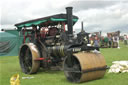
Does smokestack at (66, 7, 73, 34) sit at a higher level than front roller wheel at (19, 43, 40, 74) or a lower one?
higher

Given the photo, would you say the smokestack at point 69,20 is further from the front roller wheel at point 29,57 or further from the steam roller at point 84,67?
the front roller wheel at point 29,57

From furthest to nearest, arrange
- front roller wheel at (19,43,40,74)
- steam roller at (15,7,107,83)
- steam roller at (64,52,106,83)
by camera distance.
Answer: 1. front roller wheel at (19,43,40,74)
2. steam roller at (15,7,107,83)
3. steam roller at (64,52,106,83)

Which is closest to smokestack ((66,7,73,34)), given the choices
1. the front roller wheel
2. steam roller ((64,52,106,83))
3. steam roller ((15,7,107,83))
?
steam roller ((15,7,107,83))

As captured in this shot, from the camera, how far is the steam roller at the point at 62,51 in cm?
606

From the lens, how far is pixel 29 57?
8.50 m

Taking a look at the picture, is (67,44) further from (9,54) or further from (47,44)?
(9,54)

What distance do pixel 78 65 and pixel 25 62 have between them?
319cm

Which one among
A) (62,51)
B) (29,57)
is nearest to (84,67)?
(62,51)

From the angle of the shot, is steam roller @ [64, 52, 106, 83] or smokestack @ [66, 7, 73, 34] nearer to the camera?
steam roller @ [64, 52, 106, 83]

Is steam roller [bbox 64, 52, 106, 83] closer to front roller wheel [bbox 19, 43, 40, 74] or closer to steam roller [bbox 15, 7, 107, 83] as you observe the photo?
steam roller [bbox 15, 7, 107, 83]

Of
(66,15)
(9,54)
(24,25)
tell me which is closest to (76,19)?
(66,15)

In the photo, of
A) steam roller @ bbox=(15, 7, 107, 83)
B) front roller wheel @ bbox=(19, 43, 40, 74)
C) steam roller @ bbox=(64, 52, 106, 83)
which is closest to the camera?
steam roller @ bbox=(64, 52, 106, 83)

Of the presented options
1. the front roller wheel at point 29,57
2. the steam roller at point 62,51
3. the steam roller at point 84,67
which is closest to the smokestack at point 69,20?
the steam roller at point 62,51

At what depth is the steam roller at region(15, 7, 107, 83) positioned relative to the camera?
6.06m
